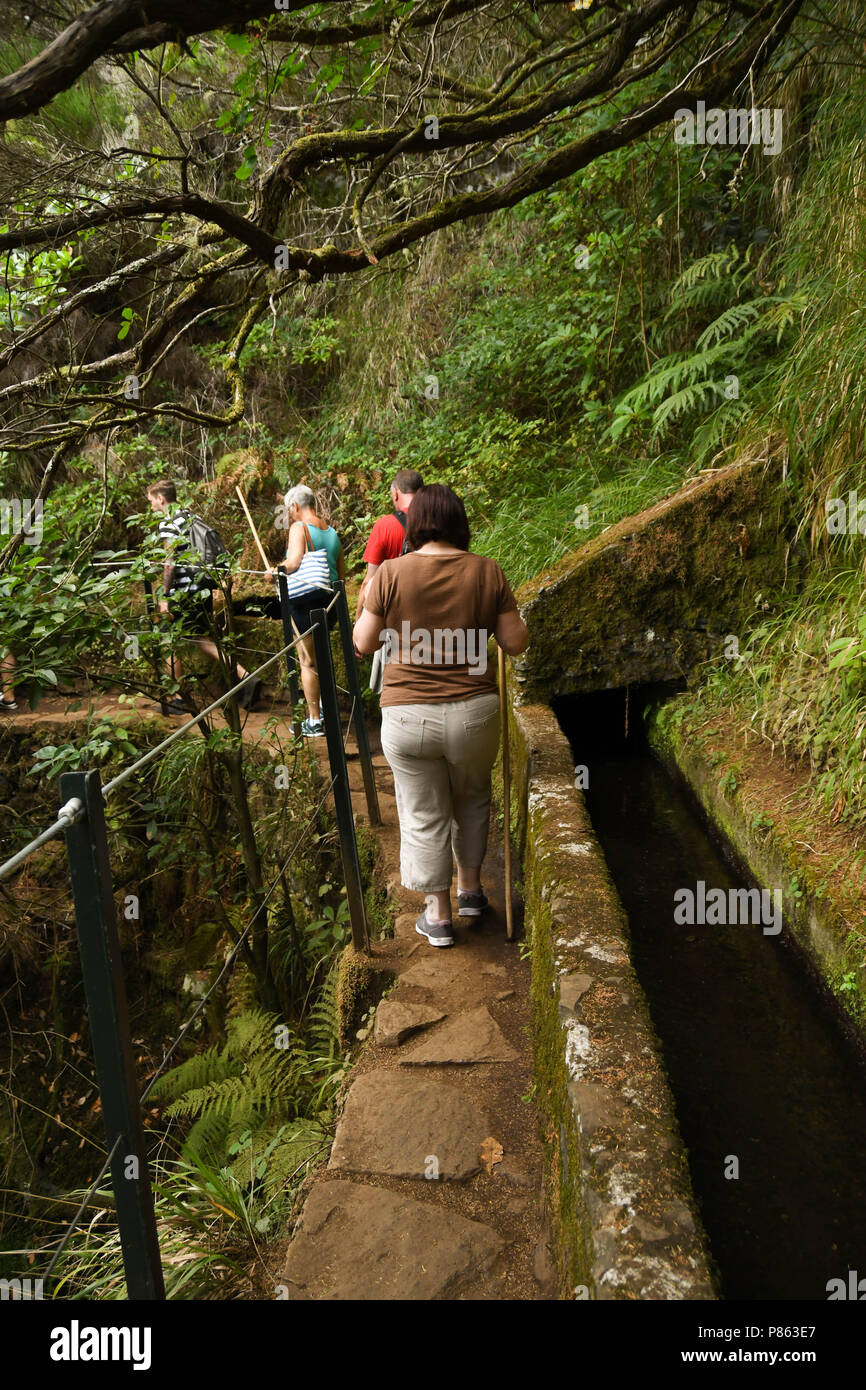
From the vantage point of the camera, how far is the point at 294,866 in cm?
561

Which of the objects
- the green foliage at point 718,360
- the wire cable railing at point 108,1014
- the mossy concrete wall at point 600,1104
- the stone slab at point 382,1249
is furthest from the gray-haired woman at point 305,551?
the wire cable railing at point 108,1014

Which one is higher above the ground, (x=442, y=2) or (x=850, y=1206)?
(x=442, y=2)

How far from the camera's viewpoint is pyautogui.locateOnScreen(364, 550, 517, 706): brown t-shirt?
333 cm

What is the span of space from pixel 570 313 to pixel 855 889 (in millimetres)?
6909

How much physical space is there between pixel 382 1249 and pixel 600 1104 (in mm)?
824

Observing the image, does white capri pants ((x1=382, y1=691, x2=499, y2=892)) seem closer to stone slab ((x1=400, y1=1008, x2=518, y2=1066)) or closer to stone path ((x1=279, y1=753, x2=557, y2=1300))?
stone path ((x1=279, y1=753, x2=557, y2=1300))

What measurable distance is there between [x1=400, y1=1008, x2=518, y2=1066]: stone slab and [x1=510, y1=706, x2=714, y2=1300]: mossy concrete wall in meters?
0.26

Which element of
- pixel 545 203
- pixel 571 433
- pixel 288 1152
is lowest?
pixel 288 1152

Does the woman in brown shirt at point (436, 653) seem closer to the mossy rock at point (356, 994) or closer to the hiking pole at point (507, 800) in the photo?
the hiking pole at point (507, 800)

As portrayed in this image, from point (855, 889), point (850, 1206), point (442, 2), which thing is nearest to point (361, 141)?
point (442, 2)

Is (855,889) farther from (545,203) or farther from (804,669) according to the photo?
(545,203)

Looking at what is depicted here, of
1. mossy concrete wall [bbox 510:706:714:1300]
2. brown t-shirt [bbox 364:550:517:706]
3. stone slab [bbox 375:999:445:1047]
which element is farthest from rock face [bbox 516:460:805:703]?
stone slab [bbox 375:999:445:1047]

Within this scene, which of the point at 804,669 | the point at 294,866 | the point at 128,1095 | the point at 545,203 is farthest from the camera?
the point at 545,203

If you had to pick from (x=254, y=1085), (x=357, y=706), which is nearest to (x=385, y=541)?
(x=357, y=706)
